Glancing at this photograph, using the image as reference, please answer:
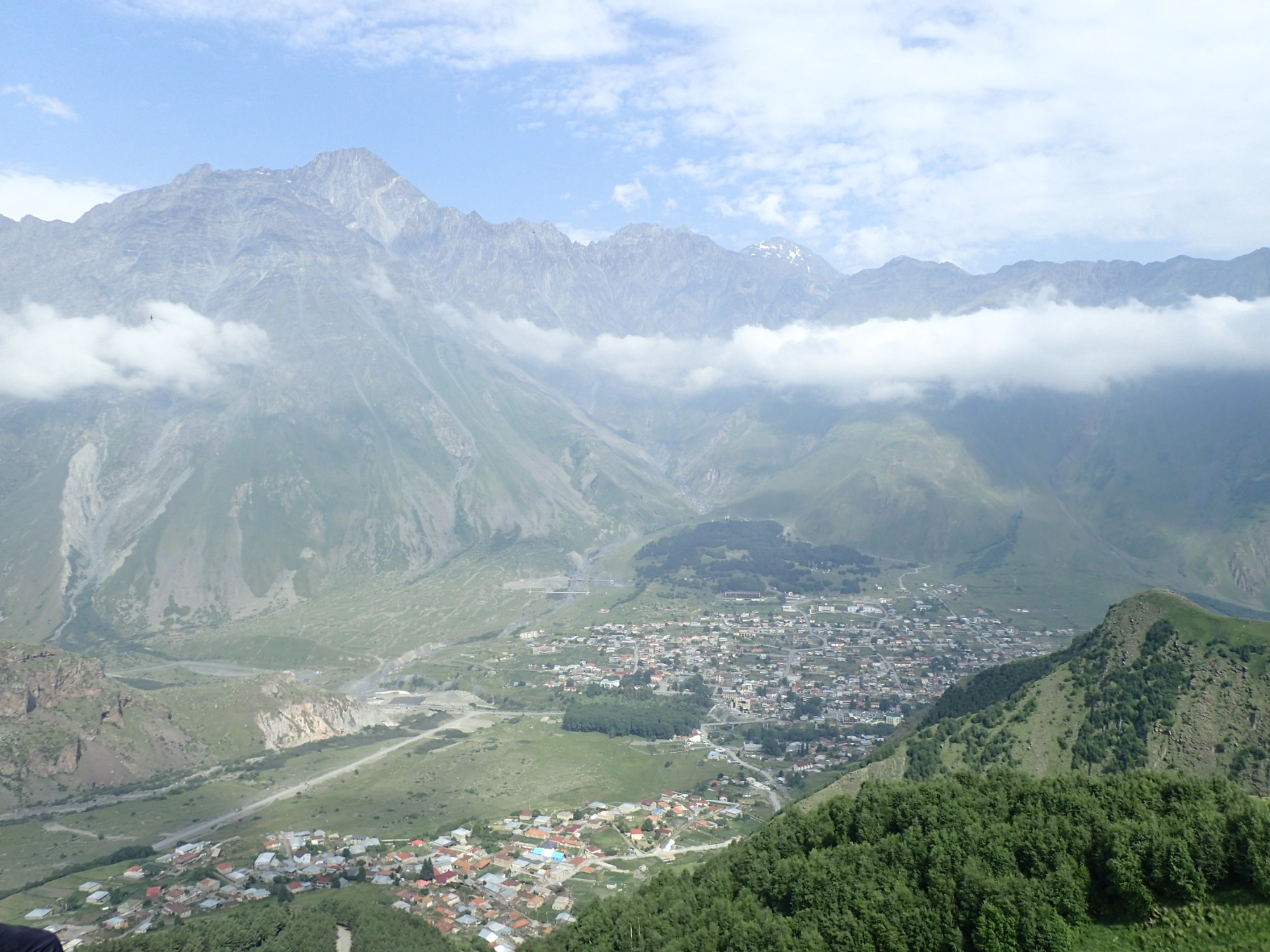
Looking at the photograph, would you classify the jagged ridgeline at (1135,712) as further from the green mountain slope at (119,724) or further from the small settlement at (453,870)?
the green mountain slope at (119,724)

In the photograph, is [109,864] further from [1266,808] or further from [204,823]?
[1266,808]

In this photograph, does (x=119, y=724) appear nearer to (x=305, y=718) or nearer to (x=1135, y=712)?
(x=305, y=718)

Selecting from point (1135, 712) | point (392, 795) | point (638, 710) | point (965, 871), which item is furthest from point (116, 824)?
point (1135, 712)

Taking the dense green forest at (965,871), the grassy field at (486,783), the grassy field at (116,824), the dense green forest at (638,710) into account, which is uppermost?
the dense green forest at (965,871)

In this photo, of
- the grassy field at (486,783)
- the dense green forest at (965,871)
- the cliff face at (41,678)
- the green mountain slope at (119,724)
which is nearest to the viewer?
the dense green forest at (965,871)

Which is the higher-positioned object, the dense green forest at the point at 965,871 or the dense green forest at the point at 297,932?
the dense green forest at the point at 965,871

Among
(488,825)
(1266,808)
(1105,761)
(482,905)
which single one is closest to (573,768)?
(488,825)

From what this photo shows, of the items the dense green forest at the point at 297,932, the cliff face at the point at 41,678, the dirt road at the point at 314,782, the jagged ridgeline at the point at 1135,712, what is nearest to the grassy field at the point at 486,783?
the dirt road at the point at 314,782
